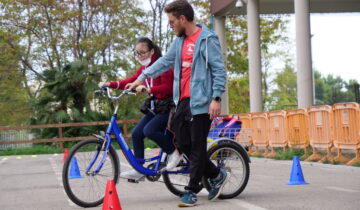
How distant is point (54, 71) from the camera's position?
95.6 feet

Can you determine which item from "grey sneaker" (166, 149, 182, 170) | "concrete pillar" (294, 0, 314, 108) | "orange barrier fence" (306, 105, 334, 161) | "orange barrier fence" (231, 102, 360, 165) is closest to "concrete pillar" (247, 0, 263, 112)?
"concrete pillar" (294, 0, 314, 108)

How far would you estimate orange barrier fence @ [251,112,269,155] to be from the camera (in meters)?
17.1

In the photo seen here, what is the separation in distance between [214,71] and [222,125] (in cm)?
168

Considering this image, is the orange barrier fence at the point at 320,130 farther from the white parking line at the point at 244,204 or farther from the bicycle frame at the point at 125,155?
the bicycle frame at the point at 125,155

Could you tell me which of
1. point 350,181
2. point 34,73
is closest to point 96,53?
point 34,73

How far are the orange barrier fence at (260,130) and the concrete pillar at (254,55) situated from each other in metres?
6.27

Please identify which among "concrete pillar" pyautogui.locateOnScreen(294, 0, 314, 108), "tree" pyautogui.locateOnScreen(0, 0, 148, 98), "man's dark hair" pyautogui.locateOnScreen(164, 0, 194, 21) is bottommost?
"man's dark hair" pyautogui.locateOnScreen(164, 0, 194, 21)

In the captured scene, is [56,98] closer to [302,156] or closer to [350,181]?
[302,156]

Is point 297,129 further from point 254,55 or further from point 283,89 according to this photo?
point 283,89

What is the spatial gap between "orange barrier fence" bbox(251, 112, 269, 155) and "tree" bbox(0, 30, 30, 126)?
1699cm

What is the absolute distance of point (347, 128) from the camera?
12.2 metres

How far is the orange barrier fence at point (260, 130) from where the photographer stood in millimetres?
17062

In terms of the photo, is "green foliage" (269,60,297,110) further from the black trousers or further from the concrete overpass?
the black trousers

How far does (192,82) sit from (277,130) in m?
10.2
